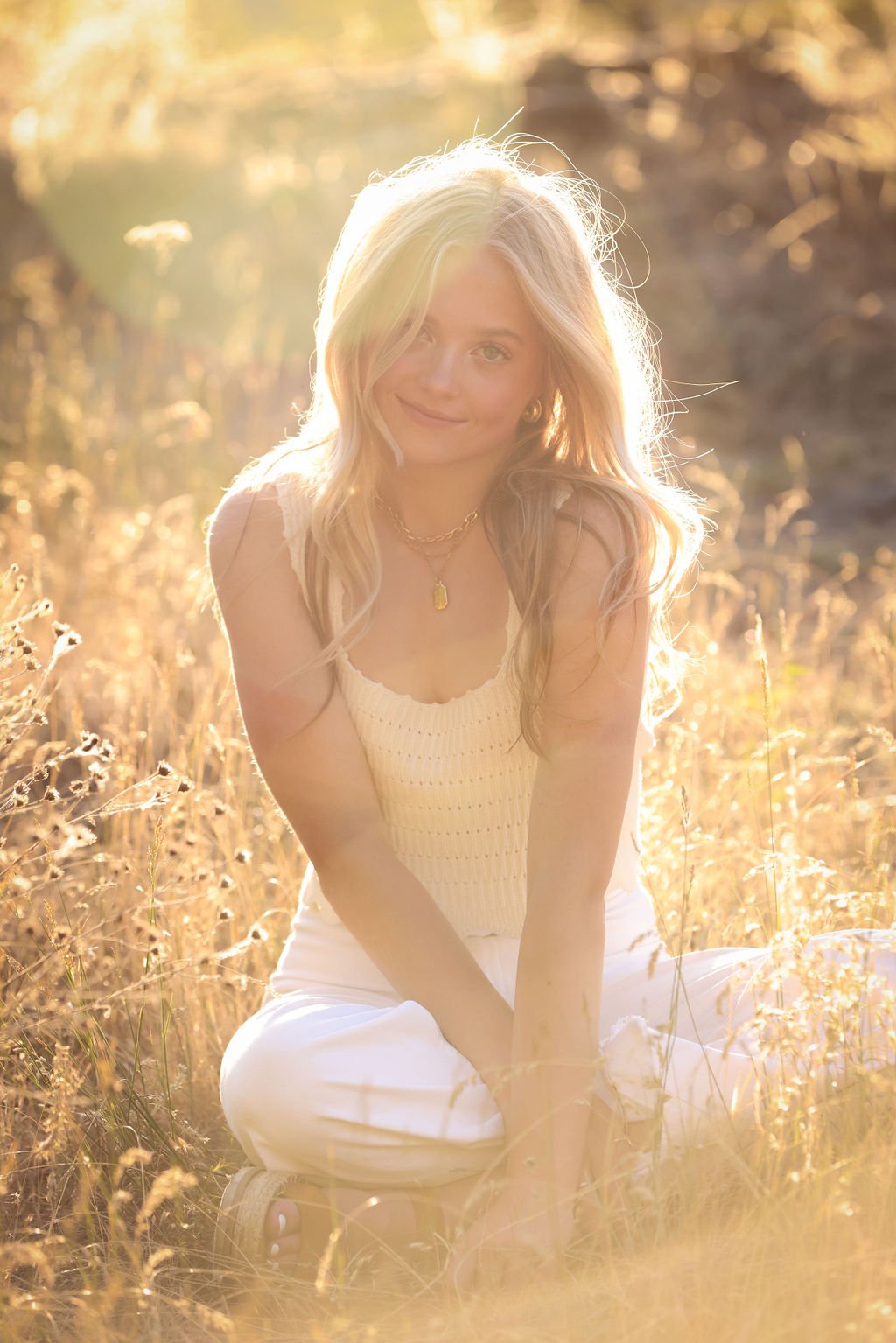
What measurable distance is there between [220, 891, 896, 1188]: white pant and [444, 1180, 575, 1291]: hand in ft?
0.44

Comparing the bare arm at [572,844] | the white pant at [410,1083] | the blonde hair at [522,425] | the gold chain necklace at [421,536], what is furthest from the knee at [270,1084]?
the gold chain necklace at [421,536]

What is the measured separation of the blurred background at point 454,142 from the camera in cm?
663

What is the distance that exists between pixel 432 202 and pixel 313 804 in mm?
1062

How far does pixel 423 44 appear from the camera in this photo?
44.2ft

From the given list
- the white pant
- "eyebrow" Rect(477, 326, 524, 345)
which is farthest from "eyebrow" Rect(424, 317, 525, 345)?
the white pant

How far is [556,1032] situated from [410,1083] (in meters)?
0.24

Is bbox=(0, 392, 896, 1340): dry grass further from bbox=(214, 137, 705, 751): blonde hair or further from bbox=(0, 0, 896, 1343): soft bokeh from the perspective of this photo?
bbox=(214, 137, 705, 751): blonde hair

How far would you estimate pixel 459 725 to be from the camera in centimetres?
246

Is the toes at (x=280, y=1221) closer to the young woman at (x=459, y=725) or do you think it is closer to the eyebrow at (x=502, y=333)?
the young woman at (x=459, y=725)

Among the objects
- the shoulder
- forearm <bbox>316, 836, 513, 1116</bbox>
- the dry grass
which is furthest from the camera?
the shoulder

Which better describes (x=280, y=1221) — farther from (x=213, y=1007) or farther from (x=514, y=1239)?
(x=213, y=1007)

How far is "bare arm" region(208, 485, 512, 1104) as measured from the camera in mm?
2283

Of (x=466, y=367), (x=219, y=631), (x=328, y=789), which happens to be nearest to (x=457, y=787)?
(x=328, y=789)

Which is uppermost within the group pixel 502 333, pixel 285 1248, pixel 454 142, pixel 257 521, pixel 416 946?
pixel 454 142
